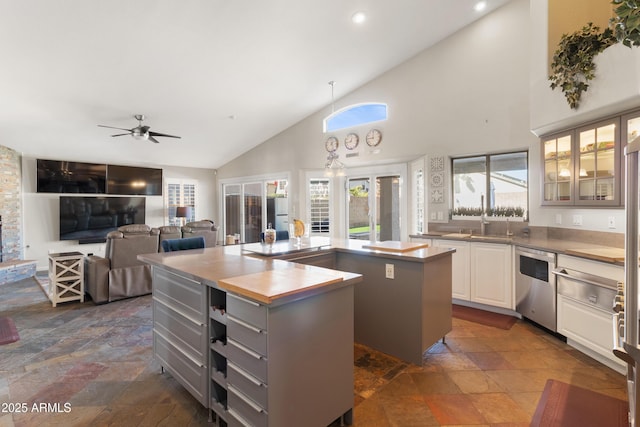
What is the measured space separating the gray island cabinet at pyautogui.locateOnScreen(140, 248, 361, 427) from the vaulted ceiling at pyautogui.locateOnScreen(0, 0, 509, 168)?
3025 mm

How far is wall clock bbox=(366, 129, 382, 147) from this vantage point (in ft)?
18.3

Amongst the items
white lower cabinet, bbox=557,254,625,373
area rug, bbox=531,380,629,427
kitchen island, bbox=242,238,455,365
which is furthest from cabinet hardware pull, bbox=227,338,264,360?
white lower cabinet, bbox=557,254,625,373

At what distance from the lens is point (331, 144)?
6.32m

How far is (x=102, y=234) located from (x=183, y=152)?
259 cm

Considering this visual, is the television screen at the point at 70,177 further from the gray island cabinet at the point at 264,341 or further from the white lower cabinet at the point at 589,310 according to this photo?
the white lower cabinet at the point at 589,310

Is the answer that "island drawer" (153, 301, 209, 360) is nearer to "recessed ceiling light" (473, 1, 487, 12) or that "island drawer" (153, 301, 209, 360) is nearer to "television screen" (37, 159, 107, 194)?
"recessed ceiling light" (473, 1, 487, 12)

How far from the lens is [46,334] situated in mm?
3340

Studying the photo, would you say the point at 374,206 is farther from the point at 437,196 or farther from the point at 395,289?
the point at 395,289

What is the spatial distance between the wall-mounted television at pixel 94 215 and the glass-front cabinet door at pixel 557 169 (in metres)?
8.19

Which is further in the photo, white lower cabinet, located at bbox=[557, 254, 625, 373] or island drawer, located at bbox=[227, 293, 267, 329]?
white lower cabinet, located at bbox=[557, 254, 625, 373]

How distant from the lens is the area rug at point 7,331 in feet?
10.4

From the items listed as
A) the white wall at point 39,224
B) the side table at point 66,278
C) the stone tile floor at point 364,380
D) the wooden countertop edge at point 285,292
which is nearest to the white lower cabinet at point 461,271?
the stone tile floor at point 364,380

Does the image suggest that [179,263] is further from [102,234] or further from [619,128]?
[102,234]

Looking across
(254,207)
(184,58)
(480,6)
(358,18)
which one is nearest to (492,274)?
(480,6)
